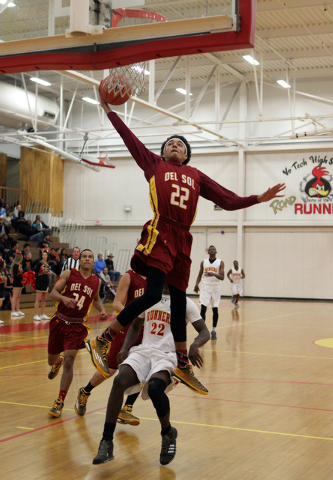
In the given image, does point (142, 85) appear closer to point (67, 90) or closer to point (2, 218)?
point (2, 218)

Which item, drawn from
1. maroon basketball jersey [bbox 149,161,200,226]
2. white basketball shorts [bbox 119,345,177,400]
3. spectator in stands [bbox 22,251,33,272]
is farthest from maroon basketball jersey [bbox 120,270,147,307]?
spectator in stands [bbox 22,251,33,272]

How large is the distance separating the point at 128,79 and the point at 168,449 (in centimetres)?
300

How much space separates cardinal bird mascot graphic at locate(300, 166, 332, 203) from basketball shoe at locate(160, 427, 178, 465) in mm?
20116

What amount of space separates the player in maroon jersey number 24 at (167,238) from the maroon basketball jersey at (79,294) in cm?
187

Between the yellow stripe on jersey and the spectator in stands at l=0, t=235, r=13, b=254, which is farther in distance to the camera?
the spectator in stands at l=0, t=235, r=13, b=254

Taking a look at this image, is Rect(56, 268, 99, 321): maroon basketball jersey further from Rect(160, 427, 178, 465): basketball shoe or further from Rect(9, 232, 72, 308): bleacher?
Rect(9, 232, 72, 308): bleacher

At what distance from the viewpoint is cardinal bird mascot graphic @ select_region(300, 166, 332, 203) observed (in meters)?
23.2

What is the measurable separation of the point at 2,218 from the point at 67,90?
719 cm

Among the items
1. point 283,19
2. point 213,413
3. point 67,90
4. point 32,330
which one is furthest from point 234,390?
point 67,90

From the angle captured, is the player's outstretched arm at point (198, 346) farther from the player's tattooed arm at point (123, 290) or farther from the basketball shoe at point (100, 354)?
the player's tattooed arm at point (123, 290)

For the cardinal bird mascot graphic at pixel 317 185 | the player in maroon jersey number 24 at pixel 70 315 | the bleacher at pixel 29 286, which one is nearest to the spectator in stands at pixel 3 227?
the bleacher at pixel 29 286

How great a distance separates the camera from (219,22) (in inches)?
166

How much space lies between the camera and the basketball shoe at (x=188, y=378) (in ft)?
14.3

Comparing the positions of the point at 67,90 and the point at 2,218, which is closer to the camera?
the point at 2,218
